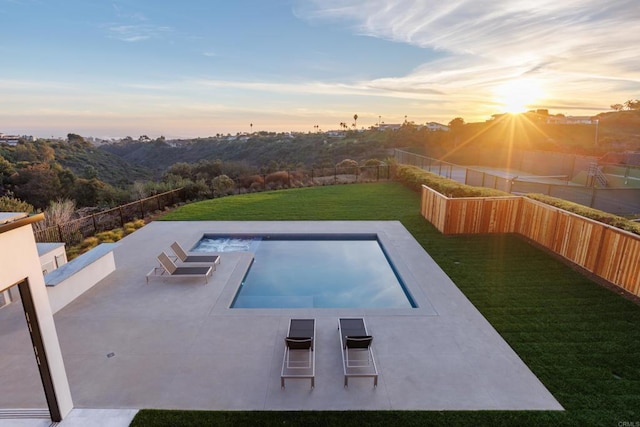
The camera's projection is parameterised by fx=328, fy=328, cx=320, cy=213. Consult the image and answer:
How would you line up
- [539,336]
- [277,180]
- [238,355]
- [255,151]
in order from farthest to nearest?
[255,151]
[277,180]
[539,336]
[238,355]

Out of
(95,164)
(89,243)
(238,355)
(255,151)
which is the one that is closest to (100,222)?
(89,243)

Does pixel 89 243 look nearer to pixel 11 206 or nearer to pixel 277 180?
pixel 11 206

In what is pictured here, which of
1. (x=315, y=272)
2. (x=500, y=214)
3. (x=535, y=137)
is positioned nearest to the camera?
(x=315, y=272)

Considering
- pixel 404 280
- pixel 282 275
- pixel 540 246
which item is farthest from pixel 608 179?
pixel 282 275

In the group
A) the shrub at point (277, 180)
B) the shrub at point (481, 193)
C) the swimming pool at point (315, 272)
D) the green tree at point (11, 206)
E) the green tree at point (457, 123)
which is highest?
the green tree at point (457, 123)

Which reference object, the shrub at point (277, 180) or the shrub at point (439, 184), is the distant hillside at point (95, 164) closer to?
the shrub at point (277, 180)

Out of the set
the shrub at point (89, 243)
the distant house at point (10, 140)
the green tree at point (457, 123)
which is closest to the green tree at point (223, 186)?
the shrub at point (89, 243)

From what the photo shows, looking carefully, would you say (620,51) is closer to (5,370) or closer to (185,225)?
(185,225)
